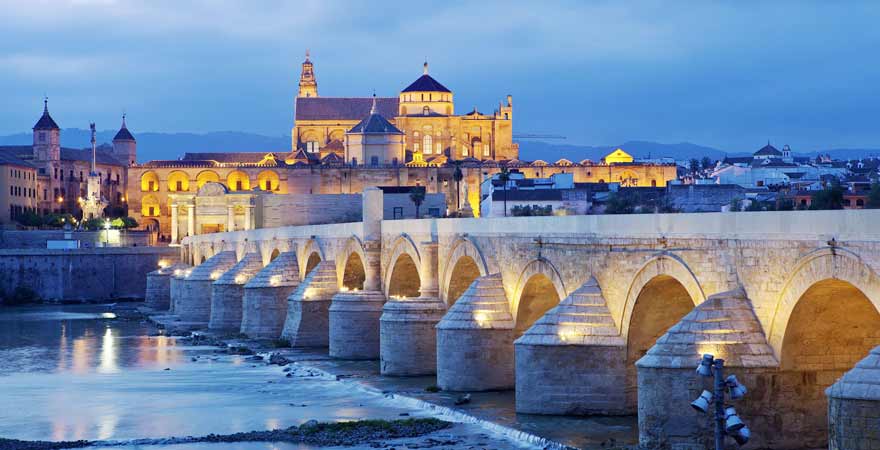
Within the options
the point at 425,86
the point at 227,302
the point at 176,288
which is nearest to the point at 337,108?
the point at 425,86

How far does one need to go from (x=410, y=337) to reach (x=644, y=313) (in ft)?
33.8

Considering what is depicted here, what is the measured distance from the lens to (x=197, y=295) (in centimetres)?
6075

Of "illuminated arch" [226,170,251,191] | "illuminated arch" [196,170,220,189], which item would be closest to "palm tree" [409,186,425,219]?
"illuminated arch" [226,170,251,191]

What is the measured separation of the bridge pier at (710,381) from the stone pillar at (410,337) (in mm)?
13747

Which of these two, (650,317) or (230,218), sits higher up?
(230,218)

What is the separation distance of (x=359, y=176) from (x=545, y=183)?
35883 mm

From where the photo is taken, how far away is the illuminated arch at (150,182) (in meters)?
130

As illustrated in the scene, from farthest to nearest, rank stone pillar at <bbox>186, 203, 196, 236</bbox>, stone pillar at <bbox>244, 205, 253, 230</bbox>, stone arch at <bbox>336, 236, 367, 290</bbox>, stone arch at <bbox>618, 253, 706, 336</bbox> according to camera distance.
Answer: stone pillar at <bbox>186, 203, 196, 236</bbox>
stone pillar at <bbox>244, 205, 253, 230</bbox>
stone arch at <bbox>336, 236, 367, 290</bbox>
stone arch at <bbox>618, 253, 706, 336</bbox>

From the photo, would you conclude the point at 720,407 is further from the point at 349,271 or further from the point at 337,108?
the point at 337,108

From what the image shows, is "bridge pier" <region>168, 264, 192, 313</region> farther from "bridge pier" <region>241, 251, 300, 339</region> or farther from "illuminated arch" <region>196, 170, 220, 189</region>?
"illuminated arch" <region>196, 170, 220, 189</region>

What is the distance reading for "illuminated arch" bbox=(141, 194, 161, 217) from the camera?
12925 centimetres

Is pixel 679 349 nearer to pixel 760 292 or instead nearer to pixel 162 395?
pixel 760 292

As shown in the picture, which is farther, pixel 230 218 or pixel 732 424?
pixel 230 218

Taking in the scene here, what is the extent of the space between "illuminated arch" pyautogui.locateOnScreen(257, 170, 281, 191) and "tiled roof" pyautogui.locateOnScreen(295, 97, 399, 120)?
12965 millimetres
